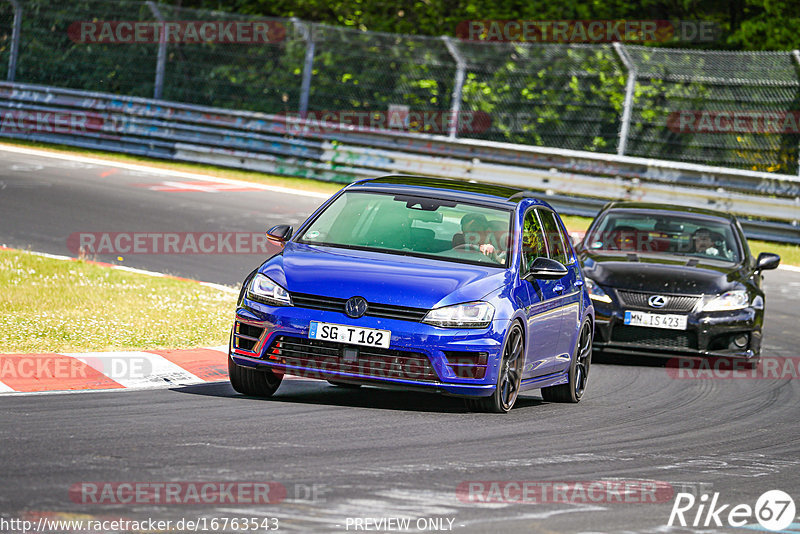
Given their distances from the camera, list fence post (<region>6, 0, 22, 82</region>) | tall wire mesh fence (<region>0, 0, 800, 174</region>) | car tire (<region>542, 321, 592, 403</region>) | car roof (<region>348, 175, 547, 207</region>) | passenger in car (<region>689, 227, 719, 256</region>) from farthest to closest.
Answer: fence post (<region>6, 0, 22, 82</region>), tall wire mesh fence (<region>0, 0, 800, 174</region>), passenger in car (<region>689, 227, 719, 256</region>), car tire (<region>542, 321, 592, 403</region>), car roof (<region>348, 175, 547, 207</region>)

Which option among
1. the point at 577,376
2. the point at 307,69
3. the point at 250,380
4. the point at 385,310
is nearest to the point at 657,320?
the point at 577,376

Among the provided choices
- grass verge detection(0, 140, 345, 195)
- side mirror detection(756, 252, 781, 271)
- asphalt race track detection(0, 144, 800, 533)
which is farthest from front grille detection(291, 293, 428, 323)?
grass verge detection(0, 140, 345, 195)

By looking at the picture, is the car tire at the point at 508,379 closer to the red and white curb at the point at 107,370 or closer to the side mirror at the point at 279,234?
the side mirror at the point at 279,234

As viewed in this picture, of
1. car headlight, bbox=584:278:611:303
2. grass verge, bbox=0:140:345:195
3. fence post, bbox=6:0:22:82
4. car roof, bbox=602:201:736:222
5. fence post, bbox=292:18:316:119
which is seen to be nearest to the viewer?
car headlight, bbox=584:278:611:303

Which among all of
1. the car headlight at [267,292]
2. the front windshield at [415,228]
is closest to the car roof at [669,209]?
the front windshield at [415,228]

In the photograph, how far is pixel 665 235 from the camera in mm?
13922

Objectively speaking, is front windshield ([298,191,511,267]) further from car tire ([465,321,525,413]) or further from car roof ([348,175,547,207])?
car tire ([465,321,525,413])

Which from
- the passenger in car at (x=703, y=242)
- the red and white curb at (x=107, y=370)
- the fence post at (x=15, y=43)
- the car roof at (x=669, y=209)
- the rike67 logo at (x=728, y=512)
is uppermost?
the fence post at (x=15, y=43)

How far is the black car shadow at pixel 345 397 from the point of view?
856 cm

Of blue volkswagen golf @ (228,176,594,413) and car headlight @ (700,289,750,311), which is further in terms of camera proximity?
car headlight @ (700,289,750,311)

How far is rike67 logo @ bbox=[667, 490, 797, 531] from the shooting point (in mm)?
6008

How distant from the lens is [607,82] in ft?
76.3

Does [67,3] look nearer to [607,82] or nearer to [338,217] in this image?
[607,82]

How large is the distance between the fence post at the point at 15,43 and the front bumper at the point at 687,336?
18.7m
